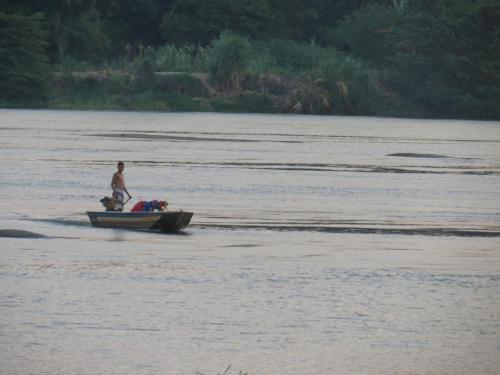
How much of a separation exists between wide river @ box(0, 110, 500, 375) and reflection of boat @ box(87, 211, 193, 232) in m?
0.46

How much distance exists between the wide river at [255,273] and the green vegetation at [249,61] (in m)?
57.2

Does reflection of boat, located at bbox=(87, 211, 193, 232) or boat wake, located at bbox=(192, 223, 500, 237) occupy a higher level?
reflection of boat, located at bbox=(87, 211, 193, 232)

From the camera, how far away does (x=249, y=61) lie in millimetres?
133125

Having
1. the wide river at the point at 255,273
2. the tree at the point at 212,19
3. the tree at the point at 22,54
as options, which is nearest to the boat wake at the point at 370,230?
the wide river at the point at 255,273

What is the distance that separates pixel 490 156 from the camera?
303 ft

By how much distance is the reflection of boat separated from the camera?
4350 centimetres

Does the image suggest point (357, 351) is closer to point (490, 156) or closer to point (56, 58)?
point (490, 156)

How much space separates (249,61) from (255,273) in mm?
97074

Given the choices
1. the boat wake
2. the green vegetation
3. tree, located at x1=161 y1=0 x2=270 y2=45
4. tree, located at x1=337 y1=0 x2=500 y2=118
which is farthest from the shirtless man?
tree, located at x1=337 y1=0 x2=500 y2=118

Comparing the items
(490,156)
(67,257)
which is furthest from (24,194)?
(490,156)

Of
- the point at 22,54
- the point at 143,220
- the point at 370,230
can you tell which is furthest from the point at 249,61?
the point at 143,220

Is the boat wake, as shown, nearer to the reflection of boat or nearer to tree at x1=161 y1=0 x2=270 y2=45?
the reflection of boat

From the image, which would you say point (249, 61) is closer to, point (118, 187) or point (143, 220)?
point (118, 187)

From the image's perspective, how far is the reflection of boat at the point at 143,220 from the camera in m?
43.5
